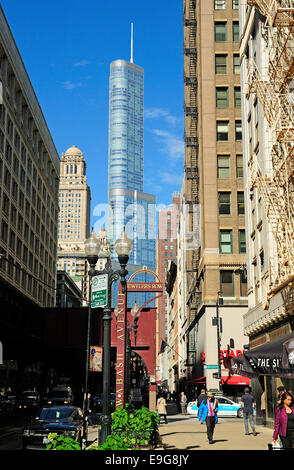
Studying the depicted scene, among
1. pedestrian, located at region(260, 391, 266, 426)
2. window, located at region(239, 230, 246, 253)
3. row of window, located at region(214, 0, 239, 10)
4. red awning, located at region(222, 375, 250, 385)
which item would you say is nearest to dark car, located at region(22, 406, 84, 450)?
pedestrian, located at region(260, 391, 266, 426)

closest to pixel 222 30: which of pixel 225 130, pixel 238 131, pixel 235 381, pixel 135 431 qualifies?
pixel 225 130

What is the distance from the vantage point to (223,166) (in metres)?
61.0

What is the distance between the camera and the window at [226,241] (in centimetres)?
5955

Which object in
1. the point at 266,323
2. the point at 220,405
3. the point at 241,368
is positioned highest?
the point at 266,323

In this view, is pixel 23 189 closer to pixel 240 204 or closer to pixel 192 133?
pixel 192 133

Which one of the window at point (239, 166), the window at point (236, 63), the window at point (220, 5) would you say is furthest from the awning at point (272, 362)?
the window at point (220, 5)

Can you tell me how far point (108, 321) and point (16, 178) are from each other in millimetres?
58196

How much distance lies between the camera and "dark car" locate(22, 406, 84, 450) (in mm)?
20078

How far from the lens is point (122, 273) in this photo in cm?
1966

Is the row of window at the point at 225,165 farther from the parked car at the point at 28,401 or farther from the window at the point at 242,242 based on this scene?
the parked car at the point at 28,401

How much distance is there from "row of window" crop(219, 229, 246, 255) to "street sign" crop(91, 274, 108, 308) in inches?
1660

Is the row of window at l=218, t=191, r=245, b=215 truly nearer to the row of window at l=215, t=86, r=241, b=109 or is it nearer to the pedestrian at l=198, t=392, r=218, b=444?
the row of window at l=215, t=86, r=241, b=109
